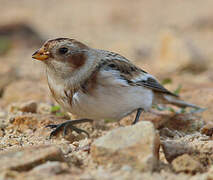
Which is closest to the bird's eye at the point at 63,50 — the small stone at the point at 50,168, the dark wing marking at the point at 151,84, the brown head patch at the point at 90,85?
the brown head patch at the point at 90,85

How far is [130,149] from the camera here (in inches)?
116

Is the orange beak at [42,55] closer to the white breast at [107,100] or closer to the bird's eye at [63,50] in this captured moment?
the bird's eye at [63,50]

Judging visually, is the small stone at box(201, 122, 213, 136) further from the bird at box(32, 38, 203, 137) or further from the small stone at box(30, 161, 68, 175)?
the small stone at box(30, 161, 68, 175)

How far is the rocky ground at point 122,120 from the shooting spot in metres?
2.96

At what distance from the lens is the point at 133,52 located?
10.1m

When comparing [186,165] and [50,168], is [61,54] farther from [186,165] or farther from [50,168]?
[186,165]

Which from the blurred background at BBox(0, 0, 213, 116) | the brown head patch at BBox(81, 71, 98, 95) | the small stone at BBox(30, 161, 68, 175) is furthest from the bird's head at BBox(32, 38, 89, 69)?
the blurred background at BBox(0, 0, 213, 116)

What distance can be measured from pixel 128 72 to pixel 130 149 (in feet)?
5.80

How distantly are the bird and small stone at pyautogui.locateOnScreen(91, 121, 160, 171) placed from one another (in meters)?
0.92

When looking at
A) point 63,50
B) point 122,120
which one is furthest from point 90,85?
point 122,120

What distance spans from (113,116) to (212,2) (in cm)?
1275

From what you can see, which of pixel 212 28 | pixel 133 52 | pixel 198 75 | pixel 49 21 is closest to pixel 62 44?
pixel 198 75

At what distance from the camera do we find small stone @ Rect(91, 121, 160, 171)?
2.94 m

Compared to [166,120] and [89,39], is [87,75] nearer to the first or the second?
[166,120]
